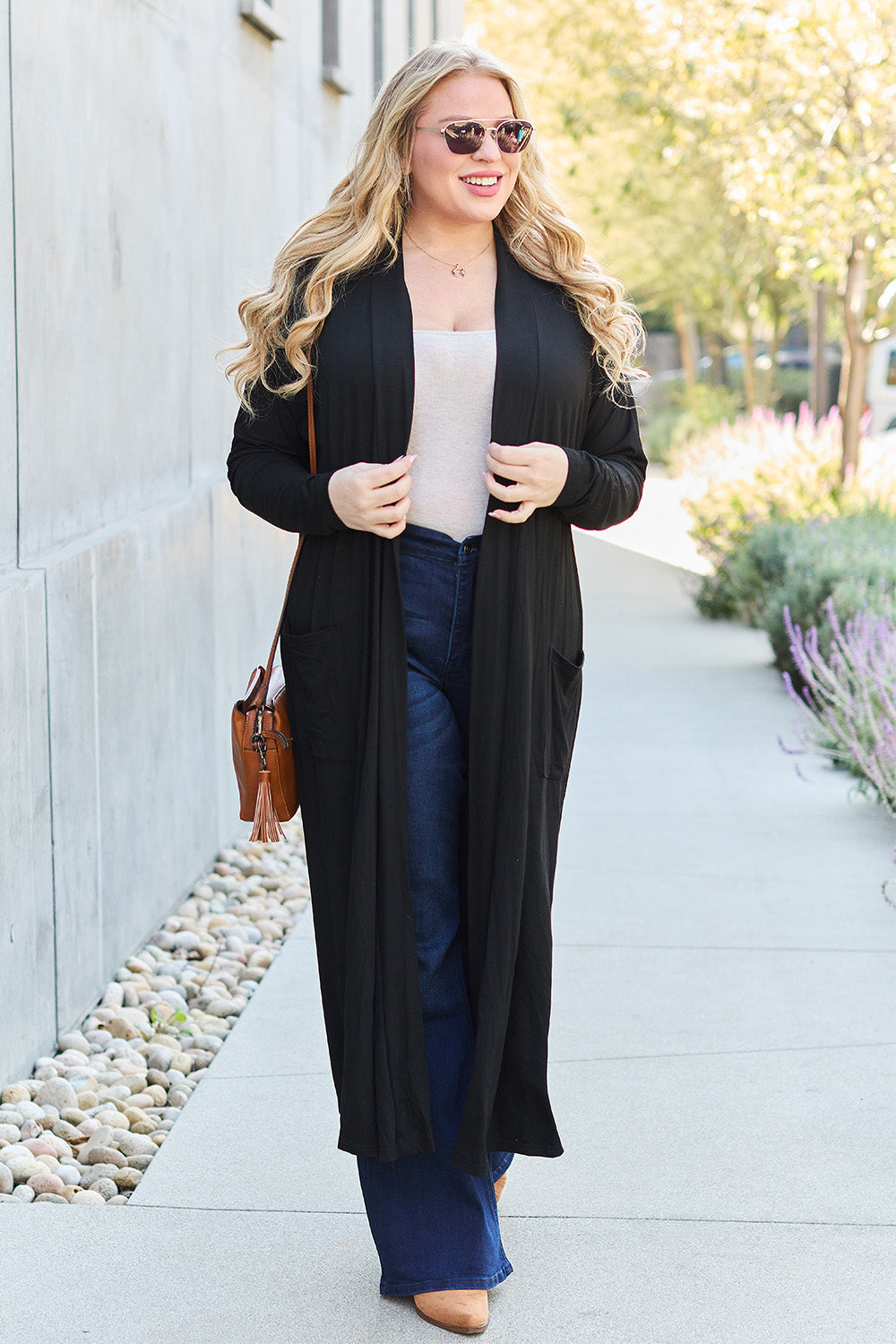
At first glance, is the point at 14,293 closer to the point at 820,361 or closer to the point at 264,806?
the point at 264,806

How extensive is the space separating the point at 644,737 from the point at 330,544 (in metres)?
5.05

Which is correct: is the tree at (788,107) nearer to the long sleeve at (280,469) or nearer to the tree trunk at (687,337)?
the long sleeve at (280,469)

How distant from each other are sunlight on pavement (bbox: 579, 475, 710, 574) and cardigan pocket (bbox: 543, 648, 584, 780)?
9.90 meters

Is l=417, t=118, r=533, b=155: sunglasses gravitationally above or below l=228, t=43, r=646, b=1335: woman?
above

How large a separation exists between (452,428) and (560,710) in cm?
50

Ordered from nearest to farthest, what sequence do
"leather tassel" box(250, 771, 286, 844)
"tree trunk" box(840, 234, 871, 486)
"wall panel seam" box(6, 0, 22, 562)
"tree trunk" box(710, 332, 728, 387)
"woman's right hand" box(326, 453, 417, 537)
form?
"woman's right hand" box(326, 453, 417, 537) → "leather tassel" box(250, 771, 286, 844) → "wall panel seam" box(6, 0, 22, 562) → "tree trunk" box(840, 234, 871, 486) → "tree trunk" box(710, 332, 728, 387)

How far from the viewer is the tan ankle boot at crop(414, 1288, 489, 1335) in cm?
274

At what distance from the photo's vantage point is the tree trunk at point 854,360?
11336 millimetres

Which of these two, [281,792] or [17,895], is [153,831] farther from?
[281,792]

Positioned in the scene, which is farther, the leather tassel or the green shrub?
the green shrub

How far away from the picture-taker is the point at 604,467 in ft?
9.11

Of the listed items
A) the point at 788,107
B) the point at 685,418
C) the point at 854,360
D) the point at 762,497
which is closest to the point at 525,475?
the point at 788,107

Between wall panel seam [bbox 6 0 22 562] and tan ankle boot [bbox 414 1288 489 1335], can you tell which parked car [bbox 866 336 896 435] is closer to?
wall panel seam [bbox 6 0 22 562]

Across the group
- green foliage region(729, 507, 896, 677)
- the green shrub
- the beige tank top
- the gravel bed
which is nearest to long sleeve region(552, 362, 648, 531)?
the beige tank top
